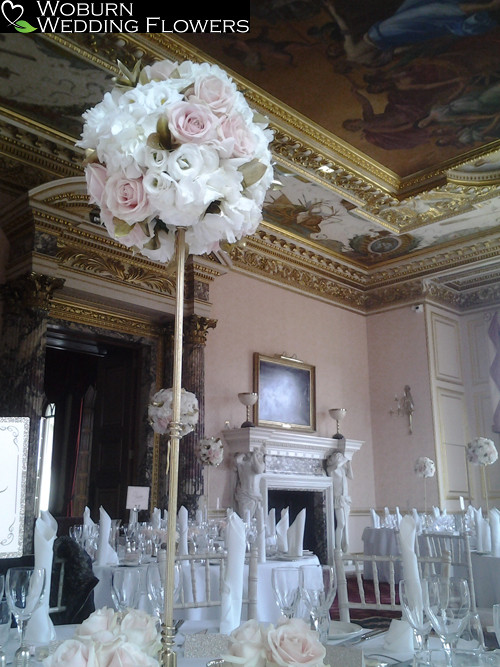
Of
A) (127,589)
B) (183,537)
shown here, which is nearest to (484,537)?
(183,537)

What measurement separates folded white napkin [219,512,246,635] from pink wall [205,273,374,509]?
5.35 m

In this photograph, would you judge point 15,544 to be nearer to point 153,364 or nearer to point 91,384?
point 153,364

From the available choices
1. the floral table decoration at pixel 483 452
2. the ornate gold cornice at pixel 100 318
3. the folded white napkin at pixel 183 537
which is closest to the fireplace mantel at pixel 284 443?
the ornate gold cornice at pixel 100 318

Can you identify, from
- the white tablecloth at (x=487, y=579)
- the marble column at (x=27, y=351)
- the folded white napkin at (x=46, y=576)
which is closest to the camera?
the folded white napkin at (x=46, y=576)

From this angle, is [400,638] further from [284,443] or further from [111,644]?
[284,443]

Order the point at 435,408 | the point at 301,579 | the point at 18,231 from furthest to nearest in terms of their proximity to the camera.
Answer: the point at 435,408 → the point at 18,231 → the point at 301,579

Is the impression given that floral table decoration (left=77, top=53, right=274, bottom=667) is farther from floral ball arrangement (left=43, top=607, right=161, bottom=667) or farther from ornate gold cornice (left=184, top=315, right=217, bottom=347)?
ornate gold cornice (left=184, top=315, right=217, bottom=347)

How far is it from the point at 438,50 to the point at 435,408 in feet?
18.9

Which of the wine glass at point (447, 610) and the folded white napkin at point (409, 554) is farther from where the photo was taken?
the folded white napkin at point (409, 554)

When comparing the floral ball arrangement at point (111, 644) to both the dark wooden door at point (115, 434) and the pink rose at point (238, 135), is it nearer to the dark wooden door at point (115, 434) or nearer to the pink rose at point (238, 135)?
the pink rose at point (238, 135)

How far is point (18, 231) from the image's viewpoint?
5.97m

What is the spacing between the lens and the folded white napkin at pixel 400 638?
1656mm

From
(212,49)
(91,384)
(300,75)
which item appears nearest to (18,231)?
(212,49)

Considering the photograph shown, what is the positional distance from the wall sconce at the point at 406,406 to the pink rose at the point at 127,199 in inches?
359
